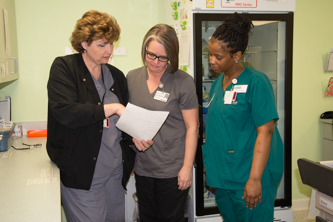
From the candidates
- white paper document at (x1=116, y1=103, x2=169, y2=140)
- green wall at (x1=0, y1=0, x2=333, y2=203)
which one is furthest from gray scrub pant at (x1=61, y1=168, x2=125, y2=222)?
green wall at (x1=0, y1=0, x2=333, y2=203)

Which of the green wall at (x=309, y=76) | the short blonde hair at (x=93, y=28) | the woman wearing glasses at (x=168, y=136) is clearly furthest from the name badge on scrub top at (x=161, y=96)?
the green wall at (x=309, y=76)

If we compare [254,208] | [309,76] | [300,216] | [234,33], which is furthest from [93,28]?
[300,216]

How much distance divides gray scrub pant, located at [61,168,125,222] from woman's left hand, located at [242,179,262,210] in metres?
0.74

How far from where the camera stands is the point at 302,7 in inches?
126

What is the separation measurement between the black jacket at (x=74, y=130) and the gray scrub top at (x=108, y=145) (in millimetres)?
52

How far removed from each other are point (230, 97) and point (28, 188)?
3.88 ft

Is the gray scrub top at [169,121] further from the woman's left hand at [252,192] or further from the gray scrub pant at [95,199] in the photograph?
the woman's left hand at [252,192]

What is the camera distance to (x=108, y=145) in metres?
1.68

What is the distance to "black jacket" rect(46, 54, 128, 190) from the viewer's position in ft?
5.08

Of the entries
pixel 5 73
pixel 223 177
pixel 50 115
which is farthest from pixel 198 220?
pixel 5 73

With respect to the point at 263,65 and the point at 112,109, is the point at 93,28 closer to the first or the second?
the point at 112,109

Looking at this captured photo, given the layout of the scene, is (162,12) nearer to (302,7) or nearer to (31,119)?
(302,7)

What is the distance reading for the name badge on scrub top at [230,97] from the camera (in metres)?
1.69

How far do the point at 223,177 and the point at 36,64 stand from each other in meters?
2.17
